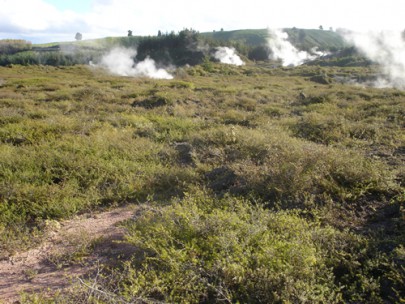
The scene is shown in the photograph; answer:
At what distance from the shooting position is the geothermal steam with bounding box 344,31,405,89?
71.8 ft

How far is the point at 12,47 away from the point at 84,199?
3556 inches

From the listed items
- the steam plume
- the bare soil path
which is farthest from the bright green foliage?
the steam plume

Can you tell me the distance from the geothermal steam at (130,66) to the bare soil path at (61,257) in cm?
2932

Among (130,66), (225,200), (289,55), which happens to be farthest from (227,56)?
(225,200)

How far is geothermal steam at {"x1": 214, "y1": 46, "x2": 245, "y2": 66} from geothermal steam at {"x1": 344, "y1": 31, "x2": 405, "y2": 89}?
20.3 m

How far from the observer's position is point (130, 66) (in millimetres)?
40500

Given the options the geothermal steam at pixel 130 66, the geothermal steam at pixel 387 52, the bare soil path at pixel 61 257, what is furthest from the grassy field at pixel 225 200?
the geothermal steam at pixel 130 66

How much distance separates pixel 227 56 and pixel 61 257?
51961 mm

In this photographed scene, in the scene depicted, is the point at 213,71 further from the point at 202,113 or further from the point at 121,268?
the point at 121,268

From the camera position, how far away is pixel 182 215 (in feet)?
11.1

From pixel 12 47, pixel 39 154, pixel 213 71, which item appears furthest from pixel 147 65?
pixel 12 47

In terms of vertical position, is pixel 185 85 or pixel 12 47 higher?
pixel 12 47

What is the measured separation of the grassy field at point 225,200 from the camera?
8.40 ft

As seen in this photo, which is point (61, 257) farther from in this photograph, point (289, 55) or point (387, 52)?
point (289, 55)
